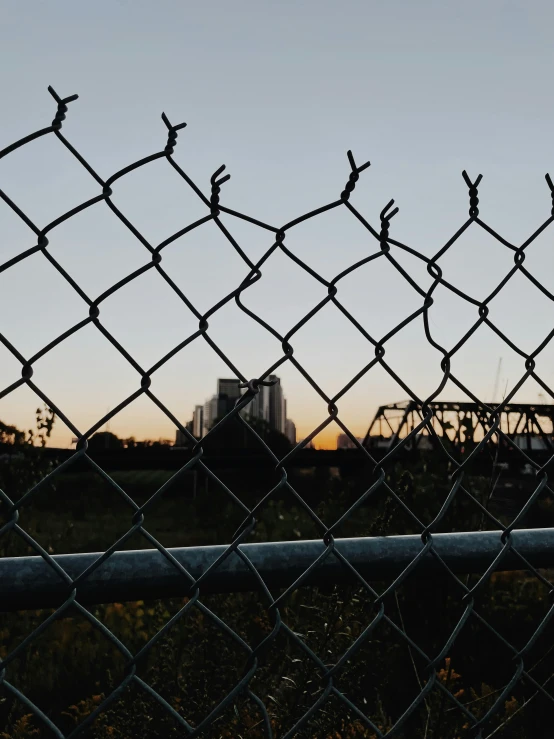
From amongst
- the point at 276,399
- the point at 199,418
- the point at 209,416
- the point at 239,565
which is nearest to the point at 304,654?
the point at 239,565

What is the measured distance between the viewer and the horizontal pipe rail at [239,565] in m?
0.88

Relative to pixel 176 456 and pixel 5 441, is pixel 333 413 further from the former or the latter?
pixel 176 456

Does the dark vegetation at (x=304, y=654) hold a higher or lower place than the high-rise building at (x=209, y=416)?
lower

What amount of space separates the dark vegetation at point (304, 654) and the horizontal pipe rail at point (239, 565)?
6 cm

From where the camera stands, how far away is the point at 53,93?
868 millimetres

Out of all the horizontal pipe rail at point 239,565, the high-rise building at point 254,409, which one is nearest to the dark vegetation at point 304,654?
the horizontal pipe rail at point 239,565

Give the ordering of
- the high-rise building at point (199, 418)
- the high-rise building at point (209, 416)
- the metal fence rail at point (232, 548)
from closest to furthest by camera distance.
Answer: the metal fence rail at point (232, 548)
the high-rise building at point (199, 418)
the high-rise building at point (209, 416)

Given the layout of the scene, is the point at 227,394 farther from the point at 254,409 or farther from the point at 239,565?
the point at 239,565

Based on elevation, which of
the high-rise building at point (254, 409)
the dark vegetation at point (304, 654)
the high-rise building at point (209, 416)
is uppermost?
the high-rise building at point (209, 416)

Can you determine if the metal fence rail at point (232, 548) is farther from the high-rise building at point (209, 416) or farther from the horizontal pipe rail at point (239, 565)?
the high-rise building at point (209, 416)

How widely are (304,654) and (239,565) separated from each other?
1.19 m

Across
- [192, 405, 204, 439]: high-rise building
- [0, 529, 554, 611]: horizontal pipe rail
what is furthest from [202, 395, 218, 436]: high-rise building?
[0, 529, 554, 611]: horizontal pipe rail

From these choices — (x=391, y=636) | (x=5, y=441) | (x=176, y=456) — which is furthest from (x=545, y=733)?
(x=176, y=456)

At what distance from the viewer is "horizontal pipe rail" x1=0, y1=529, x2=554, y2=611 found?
0.88 m
